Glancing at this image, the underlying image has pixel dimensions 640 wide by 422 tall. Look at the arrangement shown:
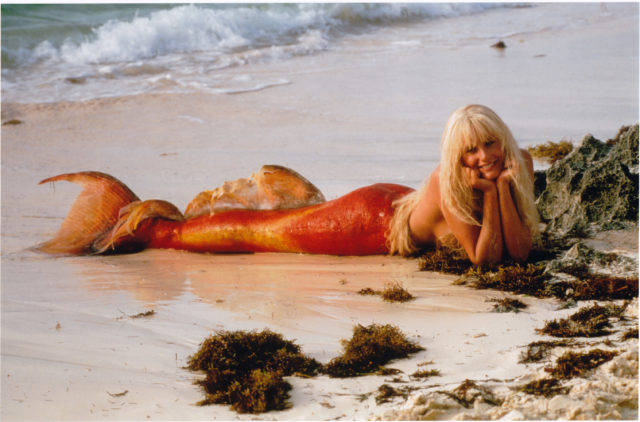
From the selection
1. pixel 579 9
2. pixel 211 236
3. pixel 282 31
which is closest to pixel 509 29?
pixel 579 9

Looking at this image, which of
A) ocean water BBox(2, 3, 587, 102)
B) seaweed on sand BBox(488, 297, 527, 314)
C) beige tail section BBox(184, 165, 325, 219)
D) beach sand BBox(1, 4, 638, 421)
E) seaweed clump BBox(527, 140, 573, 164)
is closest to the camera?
beach sand BBox(1, 4, 638, 421)

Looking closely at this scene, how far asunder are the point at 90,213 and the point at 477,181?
10.7 feet

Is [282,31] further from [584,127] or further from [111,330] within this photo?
[111,330]

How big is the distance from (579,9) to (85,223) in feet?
56.8

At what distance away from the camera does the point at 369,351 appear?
3.71 meters

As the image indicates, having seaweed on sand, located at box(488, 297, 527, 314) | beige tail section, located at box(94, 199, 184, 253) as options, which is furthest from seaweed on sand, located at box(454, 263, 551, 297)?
beige tail section, located at box(94, 199, 184, 253)

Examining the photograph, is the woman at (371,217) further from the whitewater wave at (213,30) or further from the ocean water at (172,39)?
the whitewater wave at (213,30)

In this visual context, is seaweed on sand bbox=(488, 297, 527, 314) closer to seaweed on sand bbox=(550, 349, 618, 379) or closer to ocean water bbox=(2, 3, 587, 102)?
seaweed on sand bbox=(550, 349, 618, 379)

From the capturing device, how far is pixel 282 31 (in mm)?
18703

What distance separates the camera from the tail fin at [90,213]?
6.23 metres

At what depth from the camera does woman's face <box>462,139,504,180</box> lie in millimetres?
4762

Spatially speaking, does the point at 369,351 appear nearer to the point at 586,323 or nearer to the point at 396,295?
the point at 396,295

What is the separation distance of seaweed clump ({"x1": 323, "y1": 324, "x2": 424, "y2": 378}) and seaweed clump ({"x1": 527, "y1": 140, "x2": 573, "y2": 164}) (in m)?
4.42

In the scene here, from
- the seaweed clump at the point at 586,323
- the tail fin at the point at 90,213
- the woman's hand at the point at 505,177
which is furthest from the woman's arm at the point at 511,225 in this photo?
the tail fin at the point at 90,213
